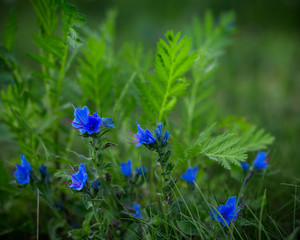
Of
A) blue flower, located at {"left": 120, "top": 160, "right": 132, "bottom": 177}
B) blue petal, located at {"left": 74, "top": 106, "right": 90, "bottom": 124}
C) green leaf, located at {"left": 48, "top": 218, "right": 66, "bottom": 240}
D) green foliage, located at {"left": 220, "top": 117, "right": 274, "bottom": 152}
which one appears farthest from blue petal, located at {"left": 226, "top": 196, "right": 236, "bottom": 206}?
green leaf, located at {"left": 48, "top": 218, "right": 66, "bottom": 240}

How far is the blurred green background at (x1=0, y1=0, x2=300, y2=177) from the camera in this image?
2.68 m

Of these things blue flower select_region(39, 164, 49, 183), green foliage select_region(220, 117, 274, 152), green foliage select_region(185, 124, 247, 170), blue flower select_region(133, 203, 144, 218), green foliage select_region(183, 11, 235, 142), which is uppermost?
green foliage select_region(183, 11, 235, 142)

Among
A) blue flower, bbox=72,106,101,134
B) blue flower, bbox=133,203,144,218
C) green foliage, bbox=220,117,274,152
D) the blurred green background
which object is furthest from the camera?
the blurred green background

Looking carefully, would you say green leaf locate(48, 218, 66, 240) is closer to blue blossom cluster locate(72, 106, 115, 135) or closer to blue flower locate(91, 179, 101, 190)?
blue flower locate(91, 179, 101, 190)

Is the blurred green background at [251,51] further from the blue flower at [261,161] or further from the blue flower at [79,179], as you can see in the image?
the blue flower at [79,179]

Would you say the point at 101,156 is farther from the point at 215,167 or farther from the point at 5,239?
the point at 215,167

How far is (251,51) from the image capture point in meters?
4.46

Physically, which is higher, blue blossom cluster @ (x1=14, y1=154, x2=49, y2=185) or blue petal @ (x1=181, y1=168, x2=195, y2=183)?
blue blossom cluster @ (x1=14, y1=154, x2=49, y2=185)

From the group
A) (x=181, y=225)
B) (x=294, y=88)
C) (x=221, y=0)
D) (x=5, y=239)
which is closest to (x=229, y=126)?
(x=181, y=225)

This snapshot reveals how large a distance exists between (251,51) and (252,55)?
16 cm

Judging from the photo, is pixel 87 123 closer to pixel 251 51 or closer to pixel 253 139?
pixel 253 139

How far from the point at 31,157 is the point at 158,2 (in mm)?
5764

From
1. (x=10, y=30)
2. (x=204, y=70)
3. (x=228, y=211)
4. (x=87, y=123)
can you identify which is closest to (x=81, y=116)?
(x=87, y=123)

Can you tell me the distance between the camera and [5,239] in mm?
1509
